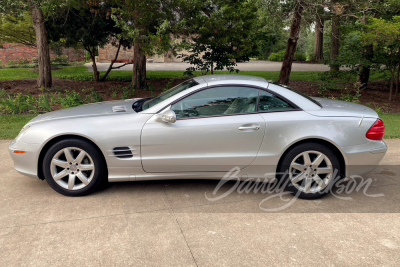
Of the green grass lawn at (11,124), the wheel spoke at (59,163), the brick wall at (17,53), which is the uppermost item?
the brick wall at (17,53)

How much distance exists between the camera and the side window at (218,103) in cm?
439

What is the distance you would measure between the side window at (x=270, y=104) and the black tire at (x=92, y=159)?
6.71 ft

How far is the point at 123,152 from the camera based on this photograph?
4.25m

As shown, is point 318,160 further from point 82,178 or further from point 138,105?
point 82,178

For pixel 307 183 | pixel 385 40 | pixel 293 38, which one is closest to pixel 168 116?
pixel 307 183

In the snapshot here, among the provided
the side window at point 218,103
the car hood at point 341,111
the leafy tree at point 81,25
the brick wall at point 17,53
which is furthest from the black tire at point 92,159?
the brick wall at point 17,53

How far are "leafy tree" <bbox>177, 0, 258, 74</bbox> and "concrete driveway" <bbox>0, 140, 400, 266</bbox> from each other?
6021 millimetres

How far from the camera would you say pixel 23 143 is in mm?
4305

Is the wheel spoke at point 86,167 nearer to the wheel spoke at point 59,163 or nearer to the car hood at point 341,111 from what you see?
the wheel spoke at point 59,163

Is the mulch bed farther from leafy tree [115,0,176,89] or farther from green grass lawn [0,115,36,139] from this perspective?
green grass lawn [0,115,36,139]

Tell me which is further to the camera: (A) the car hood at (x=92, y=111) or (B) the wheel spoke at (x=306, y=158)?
(A) the car hood at (x=92, y=111)

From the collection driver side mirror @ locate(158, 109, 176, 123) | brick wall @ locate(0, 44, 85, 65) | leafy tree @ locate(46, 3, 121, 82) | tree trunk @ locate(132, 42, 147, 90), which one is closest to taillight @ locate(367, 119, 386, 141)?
driver side mirror @ locate(158, 109, 176, 123)

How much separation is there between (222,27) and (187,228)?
24.2 feet

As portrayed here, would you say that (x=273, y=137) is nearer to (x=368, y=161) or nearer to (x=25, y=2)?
(x=368, y=161)
